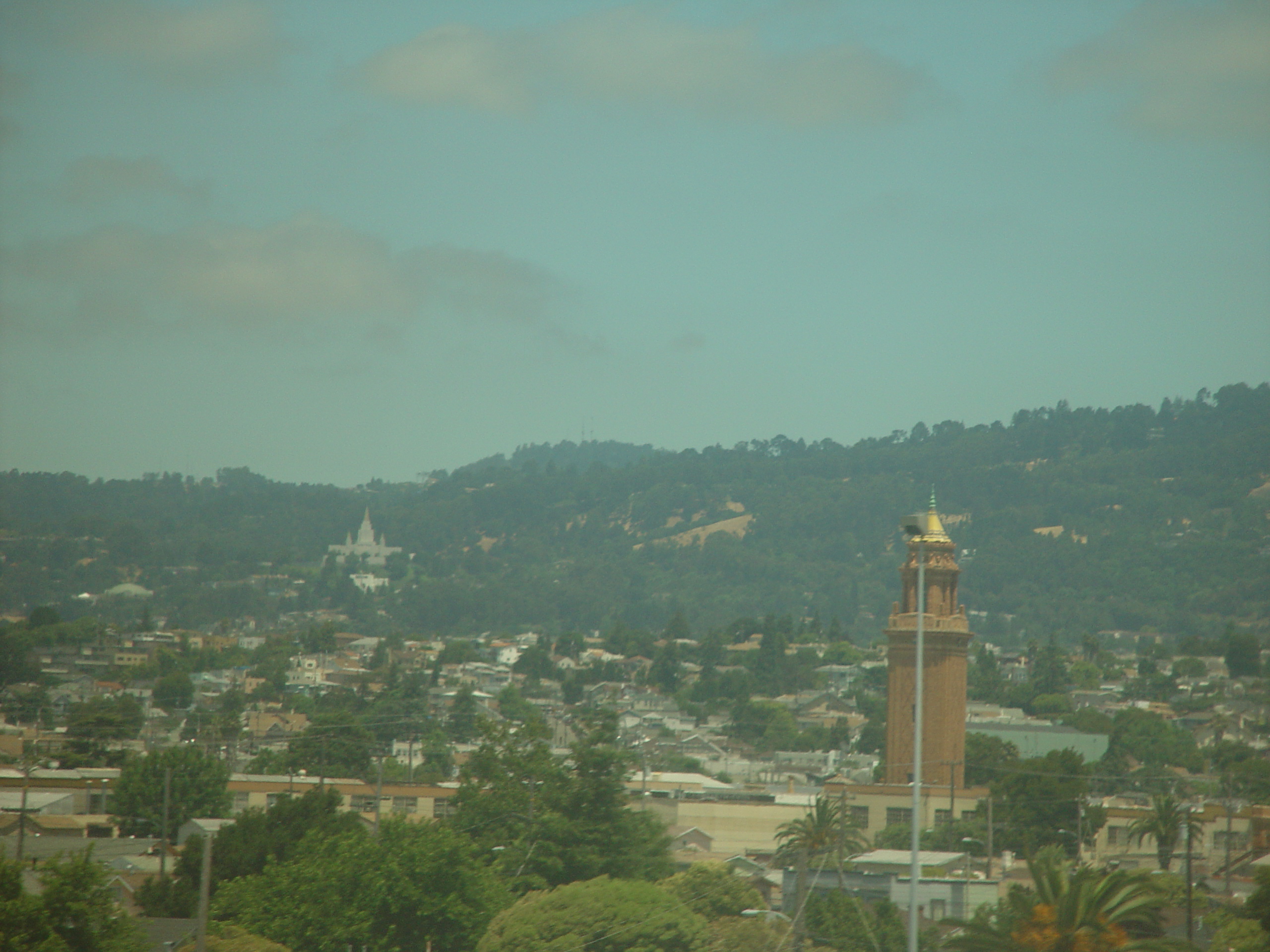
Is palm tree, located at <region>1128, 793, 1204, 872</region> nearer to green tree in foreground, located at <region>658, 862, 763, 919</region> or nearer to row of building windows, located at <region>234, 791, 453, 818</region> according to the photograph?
green tree in foreground, located at <region>658, 862, 763, 919</region>

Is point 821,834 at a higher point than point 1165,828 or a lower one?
lower

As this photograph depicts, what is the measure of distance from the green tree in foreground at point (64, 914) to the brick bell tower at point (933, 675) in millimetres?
46504

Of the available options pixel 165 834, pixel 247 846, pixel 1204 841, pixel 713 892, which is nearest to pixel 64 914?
pixel 247 846

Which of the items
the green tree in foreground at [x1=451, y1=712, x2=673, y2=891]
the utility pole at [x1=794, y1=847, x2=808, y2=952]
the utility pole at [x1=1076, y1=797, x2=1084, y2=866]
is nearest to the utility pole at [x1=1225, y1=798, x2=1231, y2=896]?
the utility pole at [x1=1076, y1=797, x2=1084, y2=866]

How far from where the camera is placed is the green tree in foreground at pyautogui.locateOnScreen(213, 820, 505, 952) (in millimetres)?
32219

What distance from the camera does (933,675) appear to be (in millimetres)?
71938

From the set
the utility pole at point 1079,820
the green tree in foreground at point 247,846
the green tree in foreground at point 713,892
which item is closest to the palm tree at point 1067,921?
the green tree in foreground at point 713,892

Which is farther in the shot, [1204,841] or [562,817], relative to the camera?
[1204,841]

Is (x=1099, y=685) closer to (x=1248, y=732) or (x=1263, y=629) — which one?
(x=1263, y=629)

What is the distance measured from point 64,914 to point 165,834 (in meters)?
18.3

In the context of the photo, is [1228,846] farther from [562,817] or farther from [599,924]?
[599,924]

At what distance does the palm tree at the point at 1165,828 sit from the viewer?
49406 millimetres

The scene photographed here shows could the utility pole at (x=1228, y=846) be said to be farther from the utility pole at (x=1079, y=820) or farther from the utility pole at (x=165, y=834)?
the utility pole at (x=165, y=834)

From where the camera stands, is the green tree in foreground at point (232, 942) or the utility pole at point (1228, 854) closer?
the green tree in foreground at point (232, 942)
